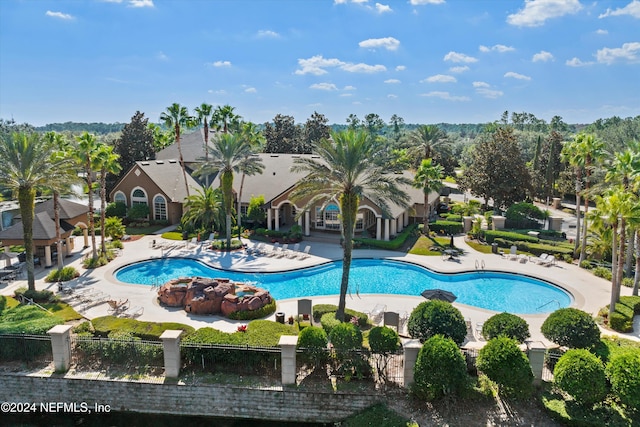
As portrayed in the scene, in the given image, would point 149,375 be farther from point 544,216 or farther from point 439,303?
point 544,216

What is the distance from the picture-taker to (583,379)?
13.9 m

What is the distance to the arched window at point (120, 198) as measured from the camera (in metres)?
45.7

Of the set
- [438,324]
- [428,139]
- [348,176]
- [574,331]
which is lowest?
[574,331]

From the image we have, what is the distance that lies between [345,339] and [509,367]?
5461 millimetres

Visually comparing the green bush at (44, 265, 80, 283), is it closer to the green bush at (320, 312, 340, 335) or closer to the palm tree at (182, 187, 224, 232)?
the palm tree at (182, 187, 224, 232)

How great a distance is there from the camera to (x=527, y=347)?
15.8 metres

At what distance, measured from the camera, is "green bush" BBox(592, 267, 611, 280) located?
28.7m

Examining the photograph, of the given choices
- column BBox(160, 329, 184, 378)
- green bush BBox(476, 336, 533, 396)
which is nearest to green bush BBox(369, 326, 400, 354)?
green bush BBox(476, 336, 533, 396)

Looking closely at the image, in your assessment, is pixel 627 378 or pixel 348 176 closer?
pixel 627 378

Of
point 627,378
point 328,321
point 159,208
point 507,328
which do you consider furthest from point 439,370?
point 159,208

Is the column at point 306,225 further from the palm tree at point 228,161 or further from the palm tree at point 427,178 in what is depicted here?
the palm tree at point 427,178

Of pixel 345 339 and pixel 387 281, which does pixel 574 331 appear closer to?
pixel 345 339

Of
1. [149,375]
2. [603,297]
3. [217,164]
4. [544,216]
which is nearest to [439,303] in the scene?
[149,375]

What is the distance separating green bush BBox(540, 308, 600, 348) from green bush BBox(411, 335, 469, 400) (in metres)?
4.62
